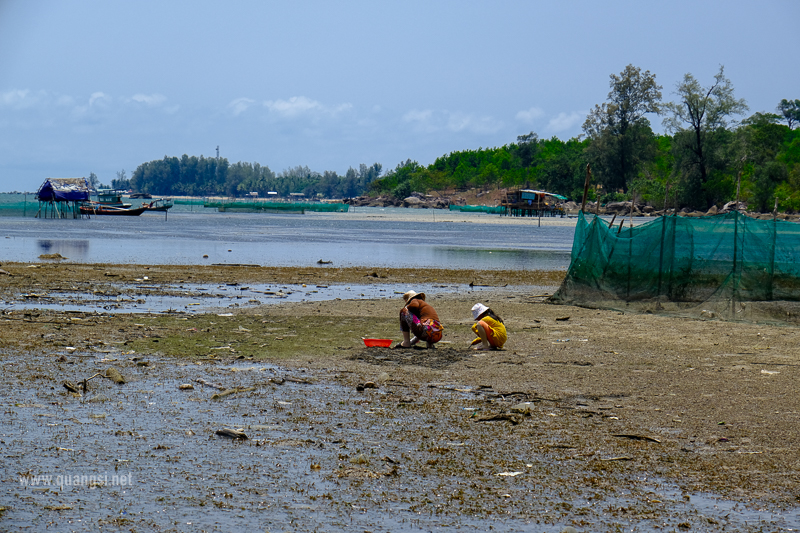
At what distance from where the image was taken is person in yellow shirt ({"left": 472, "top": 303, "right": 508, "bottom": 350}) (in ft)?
36.8

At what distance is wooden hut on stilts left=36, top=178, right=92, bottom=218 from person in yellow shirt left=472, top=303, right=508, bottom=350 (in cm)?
6945

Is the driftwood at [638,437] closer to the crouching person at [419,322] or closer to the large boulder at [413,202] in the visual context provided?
the crouching person at [419,322]

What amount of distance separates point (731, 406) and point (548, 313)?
26.5ft

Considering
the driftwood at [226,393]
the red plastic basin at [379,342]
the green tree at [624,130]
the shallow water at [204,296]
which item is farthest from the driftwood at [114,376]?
the green tree at [624,130]

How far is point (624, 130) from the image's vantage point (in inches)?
4350

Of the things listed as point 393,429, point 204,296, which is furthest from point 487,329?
point 204,296

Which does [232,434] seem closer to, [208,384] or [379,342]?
[208,384]

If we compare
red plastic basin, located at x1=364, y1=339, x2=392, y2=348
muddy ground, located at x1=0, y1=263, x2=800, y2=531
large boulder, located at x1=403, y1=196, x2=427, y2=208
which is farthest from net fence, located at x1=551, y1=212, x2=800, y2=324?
large boulder, located at x1=403, y1=196, x2=427, y2=208

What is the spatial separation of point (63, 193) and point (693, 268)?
6836 cm

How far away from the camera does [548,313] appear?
Result: 1619 cm

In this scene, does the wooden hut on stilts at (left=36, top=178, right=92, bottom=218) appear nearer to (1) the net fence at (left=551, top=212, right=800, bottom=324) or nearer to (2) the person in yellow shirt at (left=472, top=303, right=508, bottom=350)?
(1) the net fence at (left=551, top=212, right=800, bottom=324)

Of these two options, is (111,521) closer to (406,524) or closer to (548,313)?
(406,524)

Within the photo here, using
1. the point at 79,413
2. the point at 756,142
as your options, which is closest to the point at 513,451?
the point at 79,413

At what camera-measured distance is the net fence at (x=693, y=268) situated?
1512 cm
